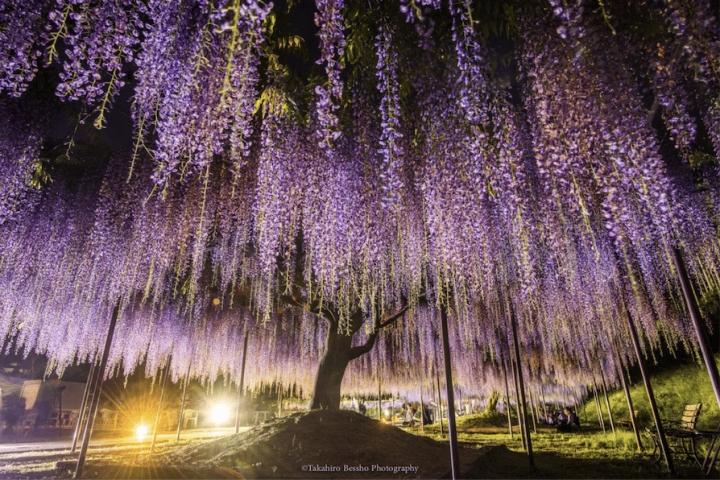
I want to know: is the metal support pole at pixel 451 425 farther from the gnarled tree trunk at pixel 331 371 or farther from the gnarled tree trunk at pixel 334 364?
the gnarled tree trunk at pixel 331 371

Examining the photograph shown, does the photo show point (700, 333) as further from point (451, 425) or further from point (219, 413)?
point (219, 413)

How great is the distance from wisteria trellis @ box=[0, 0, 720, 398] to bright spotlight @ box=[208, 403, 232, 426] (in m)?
16.1

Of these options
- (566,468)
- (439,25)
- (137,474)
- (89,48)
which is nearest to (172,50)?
(89,48)

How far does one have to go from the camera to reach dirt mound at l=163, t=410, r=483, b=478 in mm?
6355

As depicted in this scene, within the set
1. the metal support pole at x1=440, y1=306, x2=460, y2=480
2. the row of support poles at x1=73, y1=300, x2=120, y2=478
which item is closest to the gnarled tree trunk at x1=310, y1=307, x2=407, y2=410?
the row of support poles at x1=73, y1=300, x2=120, y2=478

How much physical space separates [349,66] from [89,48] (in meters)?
2.92

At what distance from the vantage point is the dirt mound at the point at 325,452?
20.9 feet

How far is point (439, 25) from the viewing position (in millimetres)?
4145

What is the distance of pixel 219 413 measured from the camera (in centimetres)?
2434

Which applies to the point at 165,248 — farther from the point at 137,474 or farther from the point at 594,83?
the point at 594,83

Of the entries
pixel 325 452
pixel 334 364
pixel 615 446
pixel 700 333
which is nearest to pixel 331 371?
pixel 334 364

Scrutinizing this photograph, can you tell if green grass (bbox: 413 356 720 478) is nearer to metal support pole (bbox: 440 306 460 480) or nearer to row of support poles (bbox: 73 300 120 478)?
metal support pole (bbox: 440 306 460 480)

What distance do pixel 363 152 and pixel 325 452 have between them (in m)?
5.52

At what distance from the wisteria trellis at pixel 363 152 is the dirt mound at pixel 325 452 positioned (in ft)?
9.00
